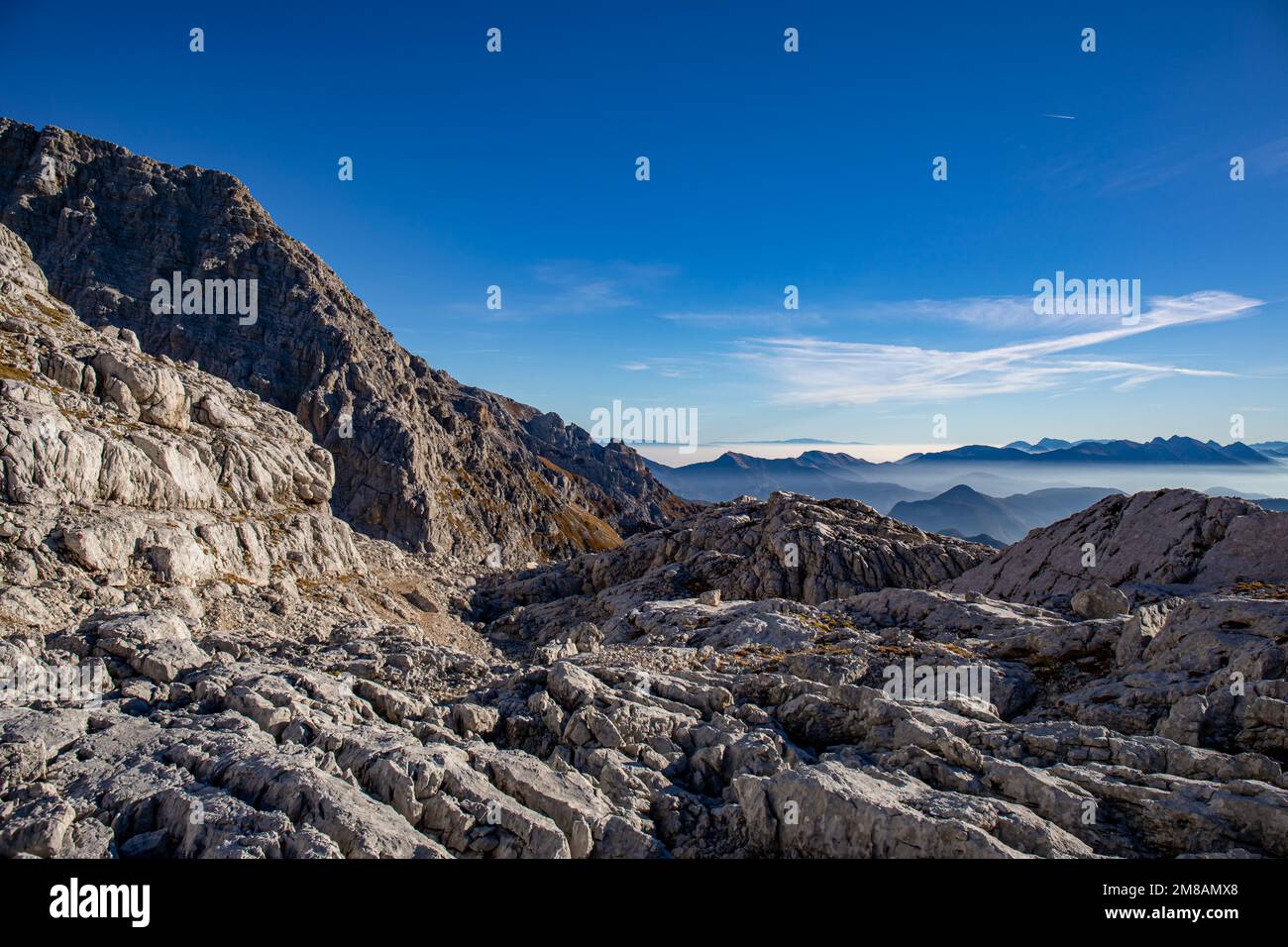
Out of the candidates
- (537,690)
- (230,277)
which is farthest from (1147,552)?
(230,277)

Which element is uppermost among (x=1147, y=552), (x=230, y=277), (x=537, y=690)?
(x=230, y=277)

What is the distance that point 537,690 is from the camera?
21.5m

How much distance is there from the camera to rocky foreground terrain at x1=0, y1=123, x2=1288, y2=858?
48.4 ft

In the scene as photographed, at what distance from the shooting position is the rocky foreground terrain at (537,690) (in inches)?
580

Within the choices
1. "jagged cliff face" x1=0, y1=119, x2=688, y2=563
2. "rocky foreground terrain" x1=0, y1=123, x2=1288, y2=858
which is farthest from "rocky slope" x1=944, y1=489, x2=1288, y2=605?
"jagged cliff face" x1=0, y1=119, x2=688, y2=563

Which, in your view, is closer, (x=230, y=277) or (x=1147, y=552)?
(x=1147, y=552)

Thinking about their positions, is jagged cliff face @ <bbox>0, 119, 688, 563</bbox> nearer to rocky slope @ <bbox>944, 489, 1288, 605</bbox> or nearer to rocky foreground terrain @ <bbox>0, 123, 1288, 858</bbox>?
rocky foreground terrain @ <bbox>0, 123, 1288, 858</bbox>

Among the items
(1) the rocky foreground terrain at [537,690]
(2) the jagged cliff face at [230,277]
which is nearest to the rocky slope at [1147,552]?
(1) the rocky foreground terrain at [537,690]

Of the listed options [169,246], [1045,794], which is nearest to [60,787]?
[1045,794]

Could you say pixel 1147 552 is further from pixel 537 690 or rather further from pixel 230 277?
pixel 230 277

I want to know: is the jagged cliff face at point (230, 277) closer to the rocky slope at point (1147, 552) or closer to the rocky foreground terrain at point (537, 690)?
the rocky foreground terrain at point (537, 690)

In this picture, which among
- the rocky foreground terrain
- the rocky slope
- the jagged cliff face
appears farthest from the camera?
the jagged cliff face

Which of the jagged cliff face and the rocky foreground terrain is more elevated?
the jagged cliff face
